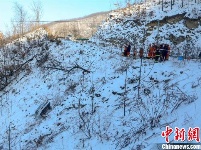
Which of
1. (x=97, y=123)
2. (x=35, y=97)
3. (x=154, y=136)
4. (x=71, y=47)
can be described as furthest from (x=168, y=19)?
(x=154, y=136)

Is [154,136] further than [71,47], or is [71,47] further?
[71,47]

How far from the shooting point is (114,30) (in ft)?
104

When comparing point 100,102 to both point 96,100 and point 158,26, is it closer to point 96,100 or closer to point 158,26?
point 96,100

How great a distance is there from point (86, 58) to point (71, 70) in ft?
5.83

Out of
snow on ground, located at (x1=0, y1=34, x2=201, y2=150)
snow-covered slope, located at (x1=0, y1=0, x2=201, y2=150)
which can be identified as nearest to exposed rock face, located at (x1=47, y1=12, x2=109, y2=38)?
snow-covered slope, located at (x1=0, y1=0, x2=201, y2=150)

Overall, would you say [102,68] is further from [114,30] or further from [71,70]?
[114,30]

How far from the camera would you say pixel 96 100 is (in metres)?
15.9

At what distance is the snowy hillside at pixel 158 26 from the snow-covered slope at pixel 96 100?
213 inches

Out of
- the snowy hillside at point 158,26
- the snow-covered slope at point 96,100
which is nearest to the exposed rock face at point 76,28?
the snowy hillside at point 158,26

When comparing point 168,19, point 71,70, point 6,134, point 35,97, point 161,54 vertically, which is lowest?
point 6,134

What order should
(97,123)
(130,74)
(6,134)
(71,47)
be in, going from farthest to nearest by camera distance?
(71,47), (130,74), (6,134), (97,123)

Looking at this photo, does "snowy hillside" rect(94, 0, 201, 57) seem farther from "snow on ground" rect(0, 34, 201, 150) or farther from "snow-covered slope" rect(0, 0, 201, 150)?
"snow on ground" rect(0, 34, 201, 150)

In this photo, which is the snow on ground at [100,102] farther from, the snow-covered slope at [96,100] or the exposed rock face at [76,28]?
the exposed rock face at [76,28]

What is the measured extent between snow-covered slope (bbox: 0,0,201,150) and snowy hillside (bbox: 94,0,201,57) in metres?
5.42
